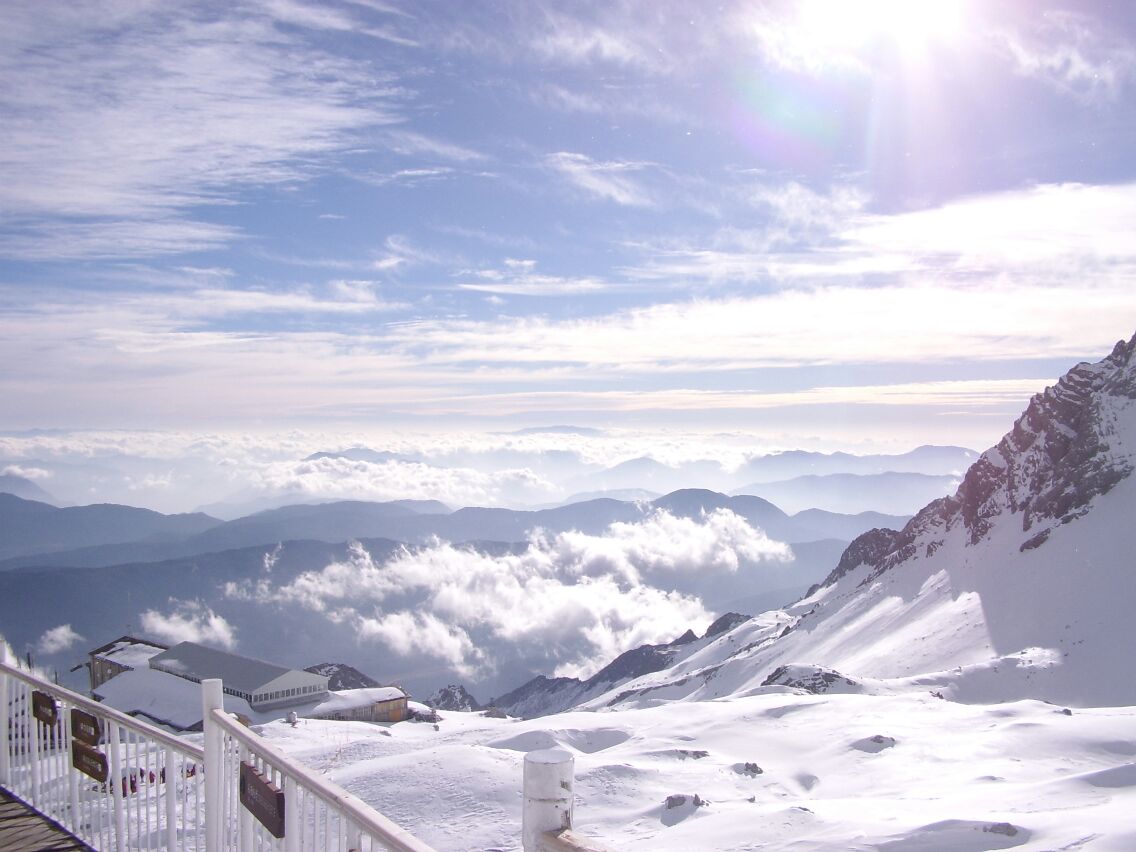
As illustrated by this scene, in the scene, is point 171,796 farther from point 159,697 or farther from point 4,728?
point 159,697

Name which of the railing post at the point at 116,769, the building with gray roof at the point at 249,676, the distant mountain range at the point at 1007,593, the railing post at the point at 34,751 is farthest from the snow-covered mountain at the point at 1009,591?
the railing post at the point at 116,769

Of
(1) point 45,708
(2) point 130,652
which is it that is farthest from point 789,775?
(2) point 130,652

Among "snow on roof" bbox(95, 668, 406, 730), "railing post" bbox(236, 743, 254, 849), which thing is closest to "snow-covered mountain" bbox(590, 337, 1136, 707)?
"snow on roof" bbox(95, 668, 406, 730)

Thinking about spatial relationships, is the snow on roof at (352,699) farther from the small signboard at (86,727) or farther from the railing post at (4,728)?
the small signboard at (86,727)

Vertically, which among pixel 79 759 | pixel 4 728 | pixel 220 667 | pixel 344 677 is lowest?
pixel 344 677

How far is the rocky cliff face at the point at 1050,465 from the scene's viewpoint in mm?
108562

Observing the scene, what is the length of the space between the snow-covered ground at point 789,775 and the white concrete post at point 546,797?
71.6 feet

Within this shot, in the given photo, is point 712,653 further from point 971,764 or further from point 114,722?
point 114,722

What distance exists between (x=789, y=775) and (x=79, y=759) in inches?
1370

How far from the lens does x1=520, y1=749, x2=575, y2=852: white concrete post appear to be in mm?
3725

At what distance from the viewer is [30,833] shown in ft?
32.6

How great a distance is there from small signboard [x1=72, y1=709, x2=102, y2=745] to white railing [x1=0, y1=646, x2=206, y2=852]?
1 cm

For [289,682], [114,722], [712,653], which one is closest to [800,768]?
[114,722]

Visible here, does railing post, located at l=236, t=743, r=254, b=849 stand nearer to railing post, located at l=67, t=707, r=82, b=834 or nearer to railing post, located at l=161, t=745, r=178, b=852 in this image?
railing post, located at l=161, t=745, r=178, b=852
